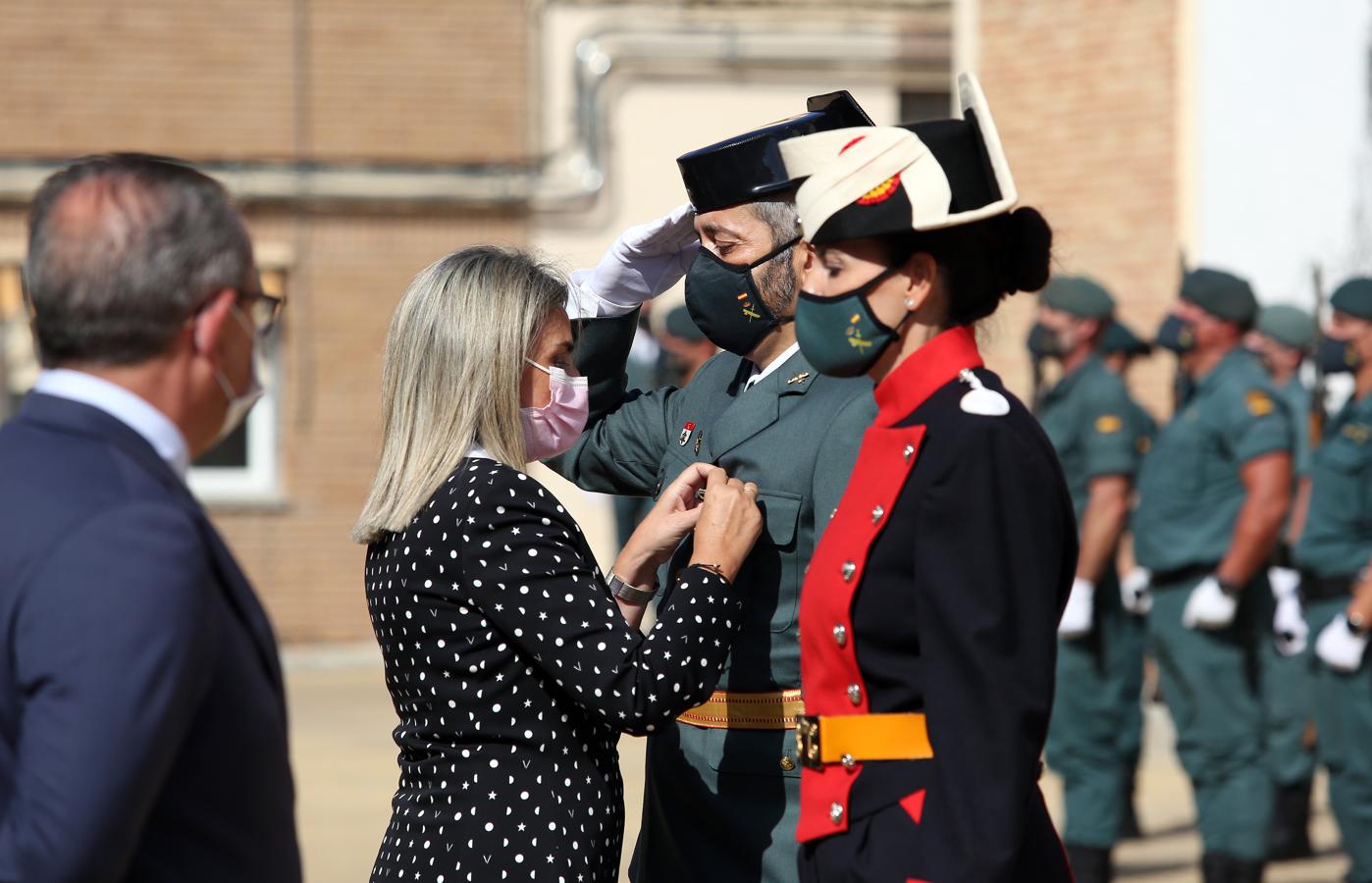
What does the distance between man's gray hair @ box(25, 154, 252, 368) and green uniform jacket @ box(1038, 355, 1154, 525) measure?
550cm

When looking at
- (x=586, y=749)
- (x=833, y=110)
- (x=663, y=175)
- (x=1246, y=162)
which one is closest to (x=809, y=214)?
(x=833, y=110)

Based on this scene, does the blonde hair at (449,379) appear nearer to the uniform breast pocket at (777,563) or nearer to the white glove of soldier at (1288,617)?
the uniform breast pocket at (777,563)

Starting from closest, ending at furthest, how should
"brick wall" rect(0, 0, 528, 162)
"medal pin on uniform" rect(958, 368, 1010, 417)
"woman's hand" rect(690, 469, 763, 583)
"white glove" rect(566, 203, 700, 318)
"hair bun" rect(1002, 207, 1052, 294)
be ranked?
1. "medal pin on uniform" rect(958, 368, 1010, 417)
2. "hair bun" rect(1002, 207, 1052, 294)
3. "woman's hand" rect(690, 469, 763, 583)
4. "white glove" rect(566, 203, 700, 318)
5. "brick wall" rect(0, 0, 528, 162)

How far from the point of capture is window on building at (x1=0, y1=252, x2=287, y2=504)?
12656 millimetres

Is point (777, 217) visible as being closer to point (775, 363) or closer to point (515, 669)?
point (775, 363)

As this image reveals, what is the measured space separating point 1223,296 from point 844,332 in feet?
15.7

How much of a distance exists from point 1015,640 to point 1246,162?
8.11 metres

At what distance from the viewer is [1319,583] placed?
20.6 ft

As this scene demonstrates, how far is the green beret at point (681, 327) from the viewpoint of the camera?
924cm

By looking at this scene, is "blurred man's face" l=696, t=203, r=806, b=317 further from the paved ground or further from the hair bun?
the paved ground

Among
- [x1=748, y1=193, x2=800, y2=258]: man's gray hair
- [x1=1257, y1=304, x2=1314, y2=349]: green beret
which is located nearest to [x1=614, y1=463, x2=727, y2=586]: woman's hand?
[x1=748, y1=193, x2=800, y2=258]: man's gray hair

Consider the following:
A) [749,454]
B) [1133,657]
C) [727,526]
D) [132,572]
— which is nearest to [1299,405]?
[1133,657]

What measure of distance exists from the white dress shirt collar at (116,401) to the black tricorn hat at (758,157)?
141 centimetres

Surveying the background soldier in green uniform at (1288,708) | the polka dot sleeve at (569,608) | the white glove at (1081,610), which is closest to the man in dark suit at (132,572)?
the polka dot sleeve at (569,608)
